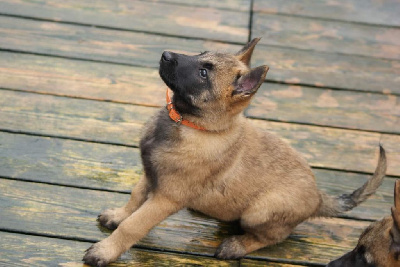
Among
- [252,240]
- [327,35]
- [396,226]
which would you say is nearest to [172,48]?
[327,35]

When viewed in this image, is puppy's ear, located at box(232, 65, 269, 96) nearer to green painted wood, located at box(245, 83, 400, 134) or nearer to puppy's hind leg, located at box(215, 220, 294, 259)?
puppy's hind leg, located at box(215, 220, 294, 259)

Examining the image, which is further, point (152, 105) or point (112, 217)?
point (152, 105)

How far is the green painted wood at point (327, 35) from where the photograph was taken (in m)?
4.85

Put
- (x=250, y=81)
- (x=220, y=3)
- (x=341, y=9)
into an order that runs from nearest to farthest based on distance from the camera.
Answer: (x=250, y=81) → (x=220, y=3) → (x=341, y=9)

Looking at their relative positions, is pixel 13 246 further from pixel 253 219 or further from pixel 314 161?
pixel 314 161

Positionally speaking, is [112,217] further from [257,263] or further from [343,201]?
[343,201]

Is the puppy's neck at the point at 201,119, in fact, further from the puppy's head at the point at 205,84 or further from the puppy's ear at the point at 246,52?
the puppy's ear at the point at 246,52

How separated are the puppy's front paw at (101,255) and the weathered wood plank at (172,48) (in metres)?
1.89

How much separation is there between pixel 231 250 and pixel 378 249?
0.85 metres

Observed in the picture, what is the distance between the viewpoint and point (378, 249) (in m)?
2.67

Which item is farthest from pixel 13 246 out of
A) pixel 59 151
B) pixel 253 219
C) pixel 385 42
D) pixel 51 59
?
pixel 385 42

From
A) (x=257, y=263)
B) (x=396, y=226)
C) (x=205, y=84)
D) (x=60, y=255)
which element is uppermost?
(x=205, y=84)

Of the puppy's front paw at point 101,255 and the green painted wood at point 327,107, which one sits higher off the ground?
the green painted wood at point 327,107

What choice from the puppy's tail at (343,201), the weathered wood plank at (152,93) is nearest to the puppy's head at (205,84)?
the puppy's tail at (343,201)
